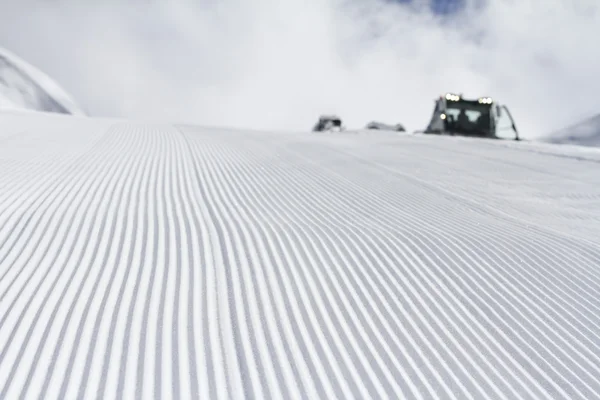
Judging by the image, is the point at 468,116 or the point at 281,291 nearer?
the point at 281,291

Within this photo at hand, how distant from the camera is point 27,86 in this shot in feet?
348

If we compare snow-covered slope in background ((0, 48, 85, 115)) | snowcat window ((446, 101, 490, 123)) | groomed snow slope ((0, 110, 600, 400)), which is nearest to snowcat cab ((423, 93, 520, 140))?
snowcat window ((446, 101, 490, 123))

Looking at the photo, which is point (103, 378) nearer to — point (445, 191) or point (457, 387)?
point (457, 387)

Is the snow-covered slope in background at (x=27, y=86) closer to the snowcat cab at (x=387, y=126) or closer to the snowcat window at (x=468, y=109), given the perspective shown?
the snowcat cab at (x=387, y=126)

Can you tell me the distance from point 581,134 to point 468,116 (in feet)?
116

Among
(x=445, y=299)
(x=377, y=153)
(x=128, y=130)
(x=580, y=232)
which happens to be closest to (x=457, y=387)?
(x=445, y=299)

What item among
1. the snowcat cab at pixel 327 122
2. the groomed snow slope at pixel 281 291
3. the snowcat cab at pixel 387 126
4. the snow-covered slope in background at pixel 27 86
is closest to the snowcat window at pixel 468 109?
the groomed snow slope at pixel 281 291

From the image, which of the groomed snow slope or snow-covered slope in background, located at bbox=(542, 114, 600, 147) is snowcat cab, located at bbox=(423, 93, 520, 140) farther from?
snow-covered slope in background, located at bbox=(542, 114, 600, 147)

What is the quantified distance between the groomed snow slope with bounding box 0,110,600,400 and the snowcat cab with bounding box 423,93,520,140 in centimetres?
1210

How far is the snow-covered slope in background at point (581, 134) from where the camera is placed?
151 feet

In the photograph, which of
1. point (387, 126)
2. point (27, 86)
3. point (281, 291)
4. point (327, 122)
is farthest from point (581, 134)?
point (27, 86)

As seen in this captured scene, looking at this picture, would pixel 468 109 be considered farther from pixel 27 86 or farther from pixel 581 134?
pixel 27 86

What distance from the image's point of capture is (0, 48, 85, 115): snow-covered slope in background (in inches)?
3969

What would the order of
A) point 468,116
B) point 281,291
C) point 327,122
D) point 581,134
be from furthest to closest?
point 581,134
point 327,122
point 468,116
point 281,291
